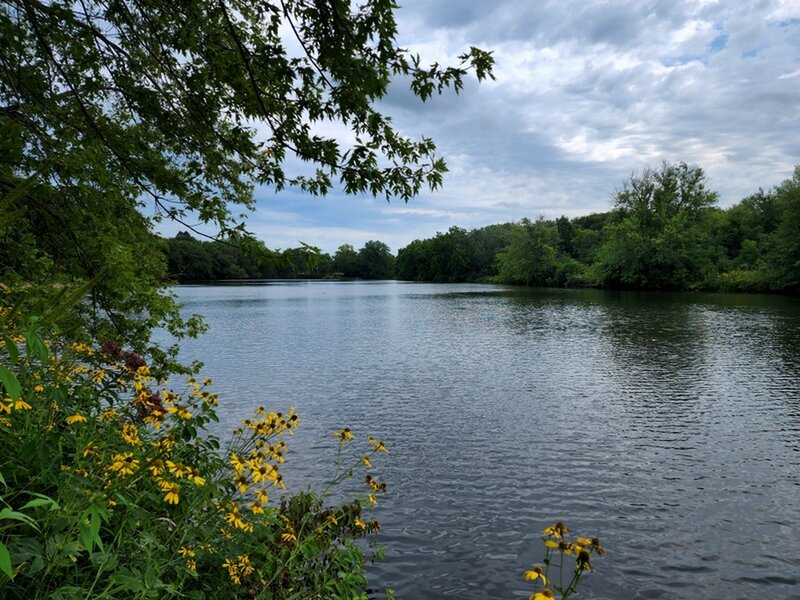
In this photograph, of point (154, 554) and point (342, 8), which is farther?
point (342, 8)

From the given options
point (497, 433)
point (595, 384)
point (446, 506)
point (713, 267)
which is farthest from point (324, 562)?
point (713, 267)

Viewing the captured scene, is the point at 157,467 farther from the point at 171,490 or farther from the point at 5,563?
the point at 5,563

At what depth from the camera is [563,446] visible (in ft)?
39.0

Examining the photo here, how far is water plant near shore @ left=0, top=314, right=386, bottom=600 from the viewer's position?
7.70 ft

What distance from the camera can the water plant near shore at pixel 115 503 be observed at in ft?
7.70

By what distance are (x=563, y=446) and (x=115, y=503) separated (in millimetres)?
10662

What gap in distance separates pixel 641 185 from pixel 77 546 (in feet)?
277

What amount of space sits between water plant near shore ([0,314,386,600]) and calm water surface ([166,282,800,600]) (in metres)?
3.01

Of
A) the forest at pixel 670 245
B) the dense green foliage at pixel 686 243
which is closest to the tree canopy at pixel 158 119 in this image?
the forest at pixel 670 245

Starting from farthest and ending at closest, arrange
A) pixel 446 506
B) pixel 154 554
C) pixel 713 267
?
pixel 713 267 → pixel 446 506 → pixel 154 554

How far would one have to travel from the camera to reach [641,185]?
7644 cm

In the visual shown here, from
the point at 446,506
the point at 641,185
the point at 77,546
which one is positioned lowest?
the point at 446,506

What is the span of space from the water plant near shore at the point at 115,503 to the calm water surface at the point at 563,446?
3008 mm

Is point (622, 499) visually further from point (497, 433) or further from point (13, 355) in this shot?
point (13, 355)
